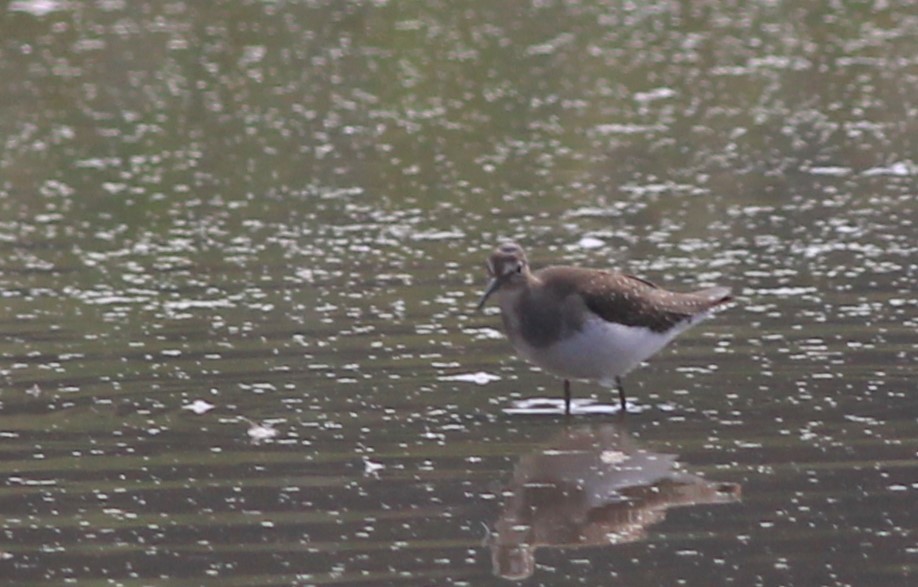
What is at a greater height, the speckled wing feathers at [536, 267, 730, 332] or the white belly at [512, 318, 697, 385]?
the speckled wing feathers at [536, 267, 730, 332]

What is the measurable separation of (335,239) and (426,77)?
7489mm

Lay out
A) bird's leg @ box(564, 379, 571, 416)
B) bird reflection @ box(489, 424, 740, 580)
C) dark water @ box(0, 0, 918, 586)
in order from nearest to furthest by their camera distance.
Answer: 1. bird reflection @ box(489, 424, 740, 580)
2. dark water @ box(0, 0, 918, 586)
3. bird's leg @ box(564, 379, 571, 416)

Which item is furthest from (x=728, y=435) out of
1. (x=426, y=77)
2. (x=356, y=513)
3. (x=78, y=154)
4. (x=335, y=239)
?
(x=426, y=77)

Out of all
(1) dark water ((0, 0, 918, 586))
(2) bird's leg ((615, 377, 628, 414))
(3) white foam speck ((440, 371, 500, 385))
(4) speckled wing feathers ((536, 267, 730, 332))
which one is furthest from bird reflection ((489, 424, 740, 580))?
(3) white foam speck ((440, 371, 500, 385))

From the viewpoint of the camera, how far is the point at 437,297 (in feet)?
41.9

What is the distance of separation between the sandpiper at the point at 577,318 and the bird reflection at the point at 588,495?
18.8 inches

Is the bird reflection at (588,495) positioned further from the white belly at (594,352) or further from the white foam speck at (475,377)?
the white foam speck at (475,377)

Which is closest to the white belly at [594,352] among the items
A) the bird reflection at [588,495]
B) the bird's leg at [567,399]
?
the bird's leg at [567,399]

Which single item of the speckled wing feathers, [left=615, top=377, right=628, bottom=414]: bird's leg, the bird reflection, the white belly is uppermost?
the speckled wing feathers

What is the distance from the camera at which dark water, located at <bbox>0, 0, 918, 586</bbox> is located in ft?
27.1

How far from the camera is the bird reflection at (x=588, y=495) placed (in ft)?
26.8

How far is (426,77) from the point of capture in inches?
863

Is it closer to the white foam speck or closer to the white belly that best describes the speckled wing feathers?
the white belly

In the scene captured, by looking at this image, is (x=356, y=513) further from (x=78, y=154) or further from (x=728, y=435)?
(x=78, y=154)
